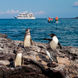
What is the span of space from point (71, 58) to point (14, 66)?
11.9ft

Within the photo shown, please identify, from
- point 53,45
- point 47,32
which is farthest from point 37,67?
point 47,32

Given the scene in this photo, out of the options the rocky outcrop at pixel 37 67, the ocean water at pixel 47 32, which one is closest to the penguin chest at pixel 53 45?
the rocky outcrop at pixel 37 67

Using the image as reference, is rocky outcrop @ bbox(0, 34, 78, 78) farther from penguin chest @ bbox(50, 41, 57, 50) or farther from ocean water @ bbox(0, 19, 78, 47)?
ocean water @ bbox(0, 19, 78, 47)

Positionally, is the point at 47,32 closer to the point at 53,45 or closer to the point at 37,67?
the point at 53,45

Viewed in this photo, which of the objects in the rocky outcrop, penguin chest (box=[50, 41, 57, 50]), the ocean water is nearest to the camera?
the rocky outcrop

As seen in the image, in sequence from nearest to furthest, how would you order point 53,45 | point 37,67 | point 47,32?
1. point 37,67
2. point 53,45
3. point 47,32

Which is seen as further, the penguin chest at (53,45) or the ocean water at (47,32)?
the ocean water at (47,32)

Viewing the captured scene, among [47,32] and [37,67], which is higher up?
[37,67]

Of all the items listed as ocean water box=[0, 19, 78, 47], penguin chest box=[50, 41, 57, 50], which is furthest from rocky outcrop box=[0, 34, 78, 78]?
ocean water box=[0, 19, 78, 47]

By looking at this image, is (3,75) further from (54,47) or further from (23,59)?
(54,47)

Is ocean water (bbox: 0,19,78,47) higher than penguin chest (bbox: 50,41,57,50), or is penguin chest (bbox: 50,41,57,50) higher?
penguin chest (bbox: 50,41,57,50)

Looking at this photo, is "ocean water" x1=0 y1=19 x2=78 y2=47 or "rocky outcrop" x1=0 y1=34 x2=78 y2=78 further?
"ocean water" x1=0 y1=19 x2=78 y2=47

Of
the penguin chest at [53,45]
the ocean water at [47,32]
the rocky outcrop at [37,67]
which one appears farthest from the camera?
the ocean water at [47,32]

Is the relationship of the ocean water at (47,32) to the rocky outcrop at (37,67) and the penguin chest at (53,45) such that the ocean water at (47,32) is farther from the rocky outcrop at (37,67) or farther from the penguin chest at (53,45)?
the rocky outcrop at (37,67)
